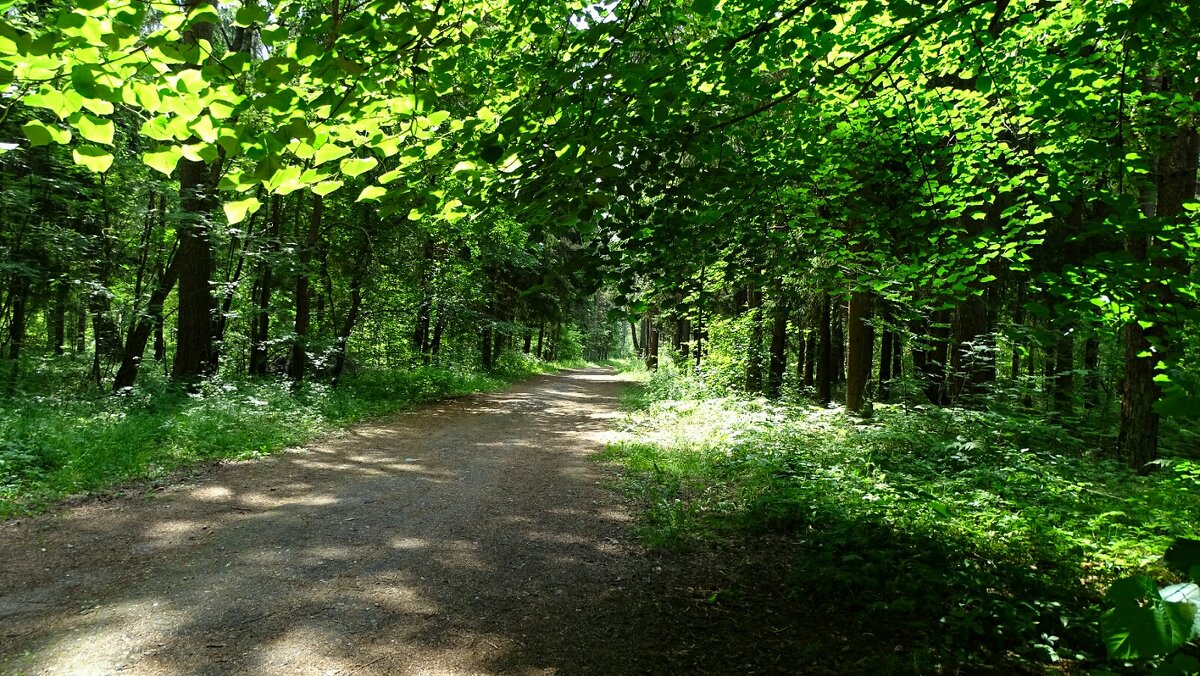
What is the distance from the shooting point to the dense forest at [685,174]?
240cm

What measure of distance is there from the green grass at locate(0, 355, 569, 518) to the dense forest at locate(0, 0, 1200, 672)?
2.7 inches

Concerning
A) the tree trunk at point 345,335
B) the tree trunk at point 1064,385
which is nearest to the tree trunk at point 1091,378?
the tree trunk at point 1064,385

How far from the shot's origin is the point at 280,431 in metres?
10.2

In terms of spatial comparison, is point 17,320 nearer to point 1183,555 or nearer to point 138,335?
point 138,335

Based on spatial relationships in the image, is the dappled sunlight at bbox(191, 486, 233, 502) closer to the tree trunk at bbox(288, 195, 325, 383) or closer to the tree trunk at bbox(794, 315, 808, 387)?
the tree trunk at bbox(288, 195, 325, 383)

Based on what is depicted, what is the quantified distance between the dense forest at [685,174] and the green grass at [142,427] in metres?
0.07

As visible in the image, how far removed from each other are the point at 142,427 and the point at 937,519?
10809 millimetres

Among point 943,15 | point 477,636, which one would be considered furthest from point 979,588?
point 943,15

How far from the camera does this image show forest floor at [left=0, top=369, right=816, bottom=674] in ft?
12.4

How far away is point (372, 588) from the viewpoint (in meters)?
4.67

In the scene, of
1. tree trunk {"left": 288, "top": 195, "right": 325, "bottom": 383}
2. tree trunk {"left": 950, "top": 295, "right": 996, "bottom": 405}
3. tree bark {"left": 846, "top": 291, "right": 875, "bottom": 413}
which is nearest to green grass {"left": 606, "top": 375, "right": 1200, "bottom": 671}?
tree bark {"left": 846, "top": 291, "right": 875, "bottom": 413}

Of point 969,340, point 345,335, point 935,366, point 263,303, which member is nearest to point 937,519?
point 969,340

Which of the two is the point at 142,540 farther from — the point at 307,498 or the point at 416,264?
the point at 416,264

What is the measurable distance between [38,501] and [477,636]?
5684mm
